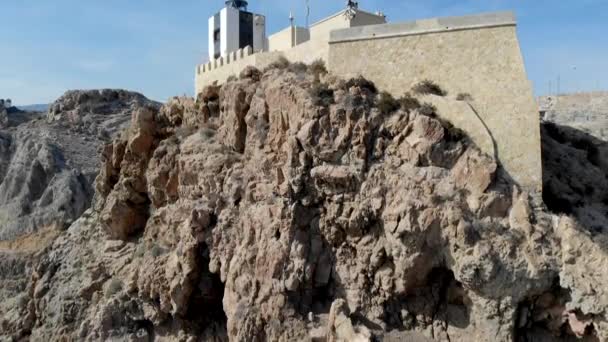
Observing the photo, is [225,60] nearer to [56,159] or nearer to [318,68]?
[318,68]

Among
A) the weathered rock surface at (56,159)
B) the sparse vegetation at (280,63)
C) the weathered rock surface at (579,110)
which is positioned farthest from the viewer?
the weathered rock surface at (56,159)

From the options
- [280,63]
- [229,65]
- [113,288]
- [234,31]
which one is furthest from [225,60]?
[113,288]

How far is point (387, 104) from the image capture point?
13531mm

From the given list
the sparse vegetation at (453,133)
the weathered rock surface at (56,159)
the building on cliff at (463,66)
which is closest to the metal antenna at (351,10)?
the building on cliff at (463,66)

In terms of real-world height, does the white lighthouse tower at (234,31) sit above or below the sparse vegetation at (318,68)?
above

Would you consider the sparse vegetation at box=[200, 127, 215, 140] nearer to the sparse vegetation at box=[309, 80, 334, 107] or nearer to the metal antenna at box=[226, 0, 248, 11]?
the sparse vegetation at box=[309, 80, 334, 107]

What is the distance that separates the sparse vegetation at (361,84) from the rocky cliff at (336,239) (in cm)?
4

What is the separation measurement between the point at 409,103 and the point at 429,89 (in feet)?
2.77

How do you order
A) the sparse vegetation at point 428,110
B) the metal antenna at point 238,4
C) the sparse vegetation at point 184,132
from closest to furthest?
the sparse vegetation at point 428,110
the sparse vegetation at point 184,132
the metal antenna at point 238,4

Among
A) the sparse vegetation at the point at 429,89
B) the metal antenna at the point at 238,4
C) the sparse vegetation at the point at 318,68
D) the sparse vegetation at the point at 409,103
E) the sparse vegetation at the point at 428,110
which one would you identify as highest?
the metal antenna at the point at 238,4

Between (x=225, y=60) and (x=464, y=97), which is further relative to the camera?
(x=225, y=60)

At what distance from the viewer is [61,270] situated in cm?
1923

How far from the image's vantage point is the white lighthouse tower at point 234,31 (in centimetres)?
2227

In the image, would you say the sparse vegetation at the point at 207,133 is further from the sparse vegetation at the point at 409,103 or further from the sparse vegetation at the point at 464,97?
the sparse vegetation at the point at 464,97
